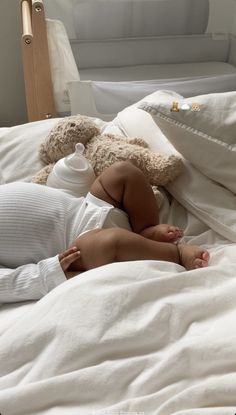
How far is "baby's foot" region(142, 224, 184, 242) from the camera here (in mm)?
1016

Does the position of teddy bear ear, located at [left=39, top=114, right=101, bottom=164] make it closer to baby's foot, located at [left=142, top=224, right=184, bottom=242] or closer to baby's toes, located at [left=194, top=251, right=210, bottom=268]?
baby's foot, located at [left=142, top=224, right=184, bottom=242]

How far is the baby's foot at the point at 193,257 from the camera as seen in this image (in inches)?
36.9

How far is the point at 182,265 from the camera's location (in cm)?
97

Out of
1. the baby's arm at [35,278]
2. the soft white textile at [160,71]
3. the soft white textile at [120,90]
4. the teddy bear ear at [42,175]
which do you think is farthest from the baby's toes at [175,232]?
the soft white textile at [160,71]

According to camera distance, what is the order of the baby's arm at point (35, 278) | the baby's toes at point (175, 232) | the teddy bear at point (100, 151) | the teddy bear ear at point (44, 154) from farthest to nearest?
the teddy bear ear at point (44, 154)
the teddy bear at point (100, 151)
the baby's toes at point (175, 232)
the baby's arm at point (35, 278)

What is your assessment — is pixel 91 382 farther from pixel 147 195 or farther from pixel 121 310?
pixel 147 195

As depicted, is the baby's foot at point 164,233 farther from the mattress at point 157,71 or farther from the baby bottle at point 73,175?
the mattress at point 157,71

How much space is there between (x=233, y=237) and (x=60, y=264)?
0.38 meters

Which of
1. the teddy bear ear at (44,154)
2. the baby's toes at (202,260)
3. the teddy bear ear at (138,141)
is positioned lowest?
the baby's toes at (202,260)

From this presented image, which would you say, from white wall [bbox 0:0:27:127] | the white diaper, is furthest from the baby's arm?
white wall [bbox 0:0:27:127]

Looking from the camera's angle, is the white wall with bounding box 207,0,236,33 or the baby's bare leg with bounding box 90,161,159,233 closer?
the baby's bare leg with bounding box 90,161,159,233

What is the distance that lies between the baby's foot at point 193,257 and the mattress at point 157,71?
3.18 ft

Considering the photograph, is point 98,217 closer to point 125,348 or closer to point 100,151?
point 100,151

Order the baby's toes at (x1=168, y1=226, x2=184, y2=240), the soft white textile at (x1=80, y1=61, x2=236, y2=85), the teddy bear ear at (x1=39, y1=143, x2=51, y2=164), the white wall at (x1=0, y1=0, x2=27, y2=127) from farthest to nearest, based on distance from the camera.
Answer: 1. the white wall at (x1=0, y1=0, x2=27, y2=127)
2. the soft white textile at (x1=80, y1=61, x2=236, y2=85)
3. the teddy bear ear at (x1=39, y1=143, x2=51, y2=164)
4. the baby's toes at (x1=168, y1=226, x2=184, y2=240)
